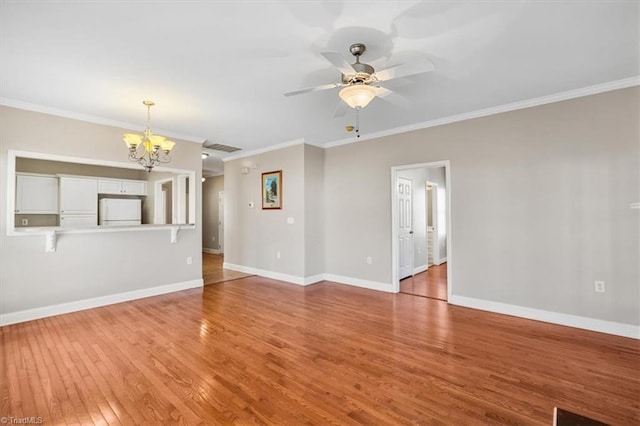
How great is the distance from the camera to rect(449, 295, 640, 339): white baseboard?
9.74ft

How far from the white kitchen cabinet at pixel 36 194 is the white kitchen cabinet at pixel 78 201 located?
0.18m

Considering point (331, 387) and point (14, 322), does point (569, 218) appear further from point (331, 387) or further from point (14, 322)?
point (14, 322)

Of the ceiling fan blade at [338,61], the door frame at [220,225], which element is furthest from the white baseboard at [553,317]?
the door frame at [220,225]

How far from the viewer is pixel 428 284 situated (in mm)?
5242

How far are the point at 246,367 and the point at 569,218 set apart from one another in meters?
3.82

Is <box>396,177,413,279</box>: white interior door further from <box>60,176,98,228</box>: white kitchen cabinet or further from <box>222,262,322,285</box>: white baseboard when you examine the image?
<box>60,176,98,228</box>: white kitchen cabinet

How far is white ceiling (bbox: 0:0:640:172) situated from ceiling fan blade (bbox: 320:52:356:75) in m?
0.28

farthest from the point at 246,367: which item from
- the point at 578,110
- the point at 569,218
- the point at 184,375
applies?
the point at 578,110

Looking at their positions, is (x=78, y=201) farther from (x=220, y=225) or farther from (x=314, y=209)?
(x=220, y=225)

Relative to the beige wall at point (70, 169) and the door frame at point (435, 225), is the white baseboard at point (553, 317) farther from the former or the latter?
the beige wall at point (70, 169)

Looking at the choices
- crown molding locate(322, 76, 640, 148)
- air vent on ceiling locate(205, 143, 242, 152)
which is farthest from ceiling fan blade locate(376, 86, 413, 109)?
air vent on ceiling locate(205, 143, 242, 152)

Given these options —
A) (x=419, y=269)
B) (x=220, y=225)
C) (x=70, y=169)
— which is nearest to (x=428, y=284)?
(x=419, y=269)

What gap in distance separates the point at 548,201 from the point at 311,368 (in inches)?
131

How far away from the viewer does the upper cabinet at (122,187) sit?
512cm
